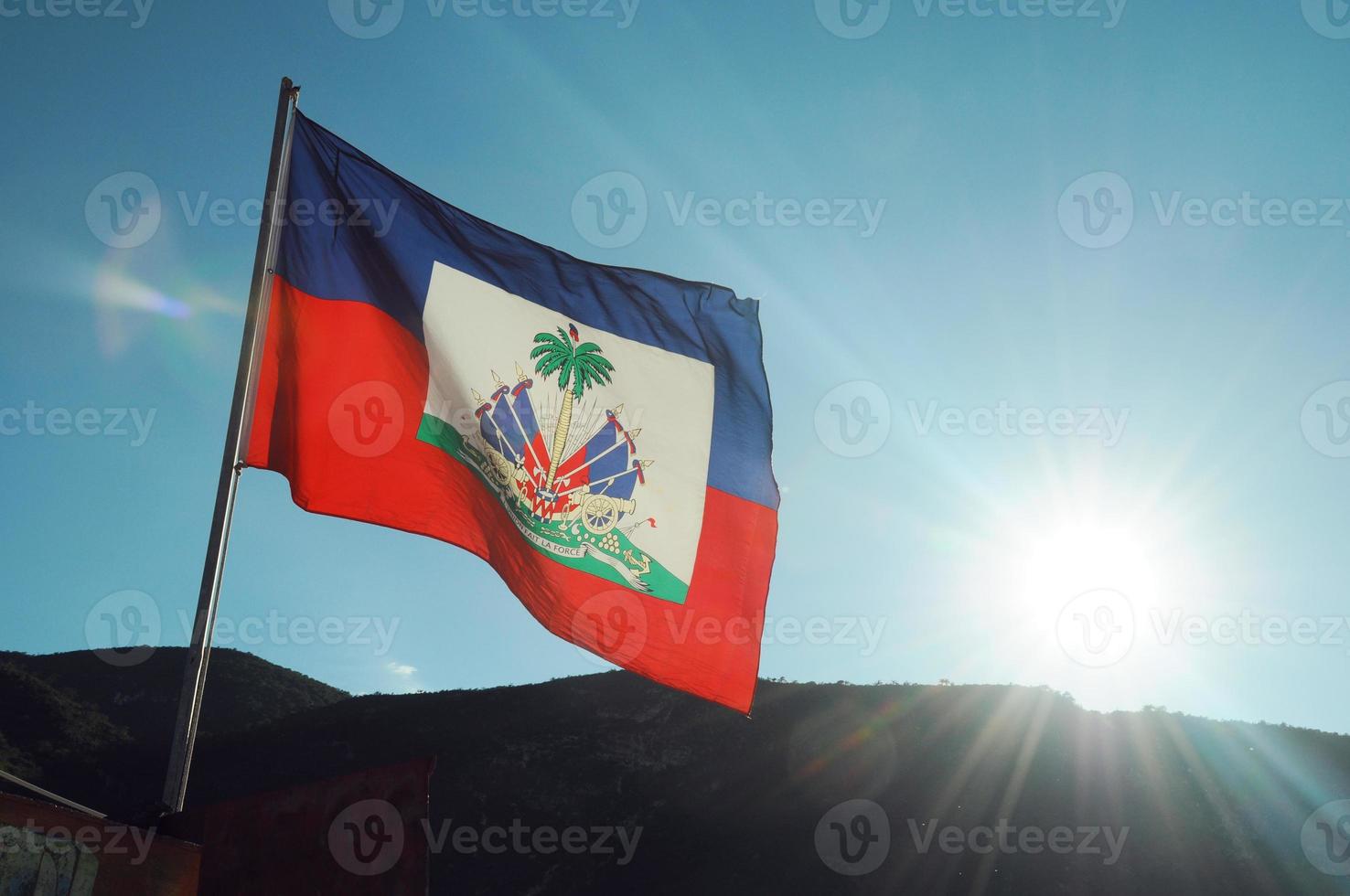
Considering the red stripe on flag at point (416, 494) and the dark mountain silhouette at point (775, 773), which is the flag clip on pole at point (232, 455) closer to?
the red stripe on flag at point (416, 494)

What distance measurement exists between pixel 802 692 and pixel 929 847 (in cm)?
1109

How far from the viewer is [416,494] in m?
6.14

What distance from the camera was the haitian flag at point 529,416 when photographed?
5992 millimetres

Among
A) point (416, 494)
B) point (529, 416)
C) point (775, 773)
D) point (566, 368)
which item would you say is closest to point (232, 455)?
point (416, 494)

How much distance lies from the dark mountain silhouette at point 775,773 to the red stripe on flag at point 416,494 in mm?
20089

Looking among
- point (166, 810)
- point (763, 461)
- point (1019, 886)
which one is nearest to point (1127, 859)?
point (1019, 886)

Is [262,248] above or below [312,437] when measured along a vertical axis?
above

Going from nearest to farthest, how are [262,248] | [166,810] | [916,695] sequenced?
[166,810] < [262,248] < [916,695]

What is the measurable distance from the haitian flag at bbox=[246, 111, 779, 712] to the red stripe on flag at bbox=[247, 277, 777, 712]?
0.01 m

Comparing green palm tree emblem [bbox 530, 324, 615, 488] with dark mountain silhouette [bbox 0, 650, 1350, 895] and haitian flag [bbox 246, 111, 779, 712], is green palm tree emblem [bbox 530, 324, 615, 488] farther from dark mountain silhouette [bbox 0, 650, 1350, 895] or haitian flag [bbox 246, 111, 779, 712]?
dark mountain silhouette [bbox 0, 650, 1350, 895]

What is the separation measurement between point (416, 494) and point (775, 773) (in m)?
27.4

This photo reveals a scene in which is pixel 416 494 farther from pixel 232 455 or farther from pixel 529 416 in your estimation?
pixel 232 455

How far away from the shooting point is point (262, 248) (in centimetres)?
554

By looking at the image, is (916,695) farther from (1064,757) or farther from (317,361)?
(317,361)
